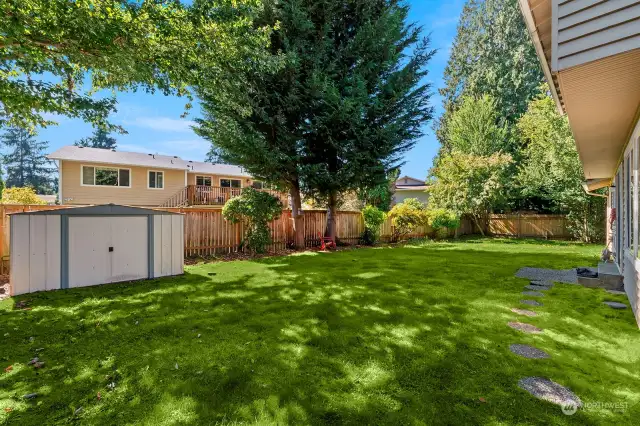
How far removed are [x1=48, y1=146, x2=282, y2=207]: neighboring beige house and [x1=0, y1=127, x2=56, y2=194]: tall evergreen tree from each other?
29910 mm

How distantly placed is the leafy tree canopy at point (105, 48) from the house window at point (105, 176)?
969 centimetres

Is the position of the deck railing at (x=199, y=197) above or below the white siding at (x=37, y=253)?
above

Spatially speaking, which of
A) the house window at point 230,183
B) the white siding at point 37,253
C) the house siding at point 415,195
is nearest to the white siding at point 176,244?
the white siding at point 37,253

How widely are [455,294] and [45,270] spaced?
7.06 m

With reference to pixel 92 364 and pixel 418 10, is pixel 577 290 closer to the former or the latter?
→ pixel 92 364

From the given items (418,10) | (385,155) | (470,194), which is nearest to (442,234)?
(470,194)

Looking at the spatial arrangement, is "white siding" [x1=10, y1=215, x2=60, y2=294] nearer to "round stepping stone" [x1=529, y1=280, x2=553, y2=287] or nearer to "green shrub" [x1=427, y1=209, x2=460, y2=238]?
"round stepping stone" [x1=529, y1=280, x2=553, y2=287]

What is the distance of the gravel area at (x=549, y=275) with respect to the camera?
6456 millimetres

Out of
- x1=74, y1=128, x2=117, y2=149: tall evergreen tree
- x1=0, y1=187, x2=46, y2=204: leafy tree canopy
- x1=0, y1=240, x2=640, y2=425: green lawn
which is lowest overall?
x1=0, y1=240, x2=640, y2=425: green lawn

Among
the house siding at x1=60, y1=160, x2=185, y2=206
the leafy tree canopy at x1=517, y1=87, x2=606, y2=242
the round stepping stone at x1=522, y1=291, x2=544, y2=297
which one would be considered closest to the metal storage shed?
the round stepping stone at x1=522, y1=291, x2=544, y2=297

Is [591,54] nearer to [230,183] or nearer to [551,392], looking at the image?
[551,392]

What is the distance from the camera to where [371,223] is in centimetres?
1309

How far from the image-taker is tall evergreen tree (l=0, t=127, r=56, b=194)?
121 ft

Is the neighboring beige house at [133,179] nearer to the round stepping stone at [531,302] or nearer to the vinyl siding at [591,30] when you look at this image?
the round stepping stone at [531,302]
